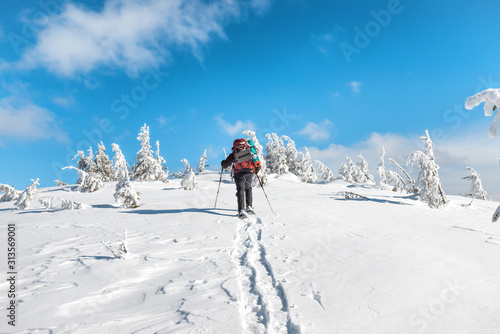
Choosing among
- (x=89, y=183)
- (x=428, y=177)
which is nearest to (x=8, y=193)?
(x=89, y=183)

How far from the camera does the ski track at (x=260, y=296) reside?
7.72ft

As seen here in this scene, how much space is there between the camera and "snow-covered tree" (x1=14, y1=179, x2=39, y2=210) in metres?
11.8

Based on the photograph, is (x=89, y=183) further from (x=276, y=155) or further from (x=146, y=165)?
(x=276, y=155)

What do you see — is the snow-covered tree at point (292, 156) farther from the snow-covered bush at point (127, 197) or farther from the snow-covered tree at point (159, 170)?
the snow-covered bush at point (127, 197)

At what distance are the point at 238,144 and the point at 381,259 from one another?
5.86 meters

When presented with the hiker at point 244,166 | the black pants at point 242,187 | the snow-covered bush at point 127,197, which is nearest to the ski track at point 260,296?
the black pants at point 242,187

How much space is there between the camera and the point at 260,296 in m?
2.91

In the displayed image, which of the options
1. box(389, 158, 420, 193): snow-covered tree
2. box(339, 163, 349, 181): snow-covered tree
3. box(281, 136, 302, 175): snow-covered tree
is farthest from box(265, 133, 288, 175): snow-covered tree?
box(389, 158, 420, 193): snow-covered tree

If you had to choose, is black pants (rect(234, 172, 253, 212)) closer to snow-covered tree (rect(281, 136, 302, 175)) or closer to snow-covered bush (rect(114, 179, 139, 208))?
snow-covered bush (rect(114, 179, 139, 208))

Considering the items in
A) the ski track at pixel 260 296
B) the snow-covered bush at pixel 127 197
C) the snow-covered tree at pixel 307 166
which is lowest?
the ski track at pixel 260 296

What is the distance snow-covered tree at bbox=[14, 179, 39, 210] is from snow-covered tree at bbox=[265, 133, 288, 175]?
1097 inches

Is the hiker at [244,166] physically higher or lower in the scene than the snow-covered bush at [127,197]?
higher

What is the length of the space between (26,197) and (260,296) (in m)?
13.6

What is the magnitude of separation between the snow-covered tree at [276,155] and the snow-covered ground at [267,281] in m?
30.3
